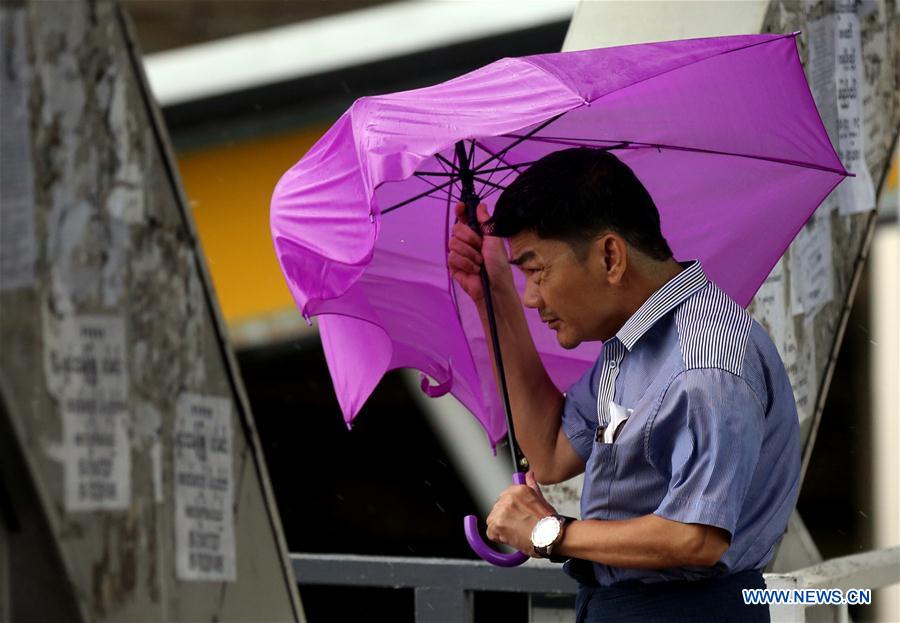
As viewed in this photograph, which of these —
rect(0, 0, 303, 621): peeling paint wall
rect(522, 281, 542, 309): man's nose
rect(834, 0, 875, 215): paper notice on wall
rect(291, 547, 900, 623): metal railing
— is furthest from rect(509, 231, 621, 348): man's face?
rect(834, 0, 875, 215): paper notice on wall

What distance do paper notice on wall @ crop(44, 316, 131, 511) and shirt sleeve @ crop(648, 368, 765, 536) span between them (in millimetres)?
927

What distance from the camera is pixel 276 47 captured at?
23.8ft

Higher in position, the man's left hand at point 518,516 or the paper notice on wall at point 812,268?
the paper notice on wall at point 812,268

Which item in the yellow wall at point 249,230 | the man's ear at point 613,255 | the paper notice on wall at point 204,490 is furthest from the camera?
the yellow wall at point 249,230

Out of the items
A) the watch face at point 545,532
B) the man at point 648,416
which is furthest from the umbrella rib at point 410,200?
the watch face at point 545,532

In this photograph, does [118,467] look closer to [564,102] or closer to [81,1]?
[81,1]

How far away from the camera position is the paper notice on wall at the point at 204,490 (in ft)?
6.83

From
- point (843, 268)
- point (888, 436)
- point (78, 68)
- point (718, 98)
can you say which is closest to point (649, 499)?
point (718, 98)

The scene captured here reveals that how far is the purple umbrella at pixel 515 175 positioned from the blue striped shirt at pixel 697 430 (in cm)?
42

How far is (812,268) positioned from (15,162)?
96.7 inches

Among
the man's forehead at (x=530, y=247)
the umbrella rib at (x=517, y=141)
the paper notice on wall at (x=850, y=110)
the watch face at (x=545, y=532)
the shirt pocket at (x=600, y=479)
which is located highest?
the paper notice on wall at (x=850, y=110)

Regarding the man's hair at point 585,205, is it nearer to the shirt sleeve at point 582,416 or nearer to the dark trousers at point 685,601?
the shirt sleeve at point 582,416

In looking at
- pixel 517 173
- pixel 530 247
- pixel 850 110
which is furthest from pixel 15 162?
pixel 850 110

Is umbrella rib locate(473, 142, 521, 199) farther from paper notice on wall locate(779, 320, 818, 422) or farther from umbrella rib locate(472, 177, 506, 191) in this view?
paper notice on wall locate(779, 320, 818, 422)
